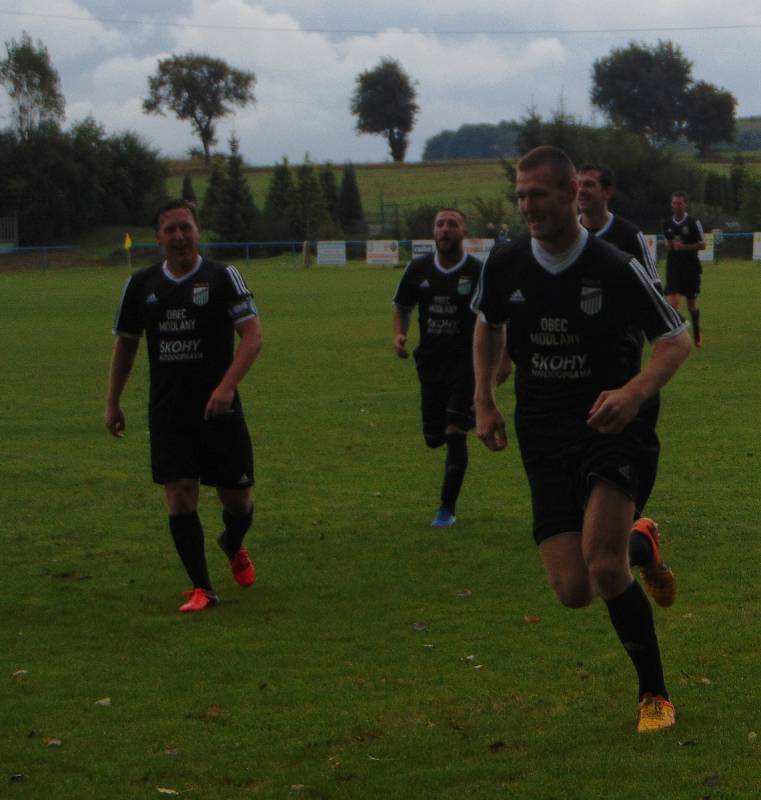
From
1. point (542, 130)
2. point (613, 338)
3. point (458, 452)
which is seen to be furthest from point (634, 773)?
point (542, 130)

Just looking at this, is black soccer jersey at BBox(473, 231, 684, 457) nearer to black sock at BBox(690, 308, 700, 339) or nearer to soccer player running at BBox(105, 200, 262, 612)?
soccer player running at BBox(105, 200, 262, 612)

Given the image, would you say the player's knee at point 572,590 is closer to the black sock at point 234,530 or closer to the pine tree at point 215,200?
the black sock at point 234,530

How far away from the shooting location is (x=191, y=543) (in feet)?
24.5

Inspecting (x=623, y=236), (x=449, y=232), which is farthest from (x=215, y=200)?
(x=623, y=236)

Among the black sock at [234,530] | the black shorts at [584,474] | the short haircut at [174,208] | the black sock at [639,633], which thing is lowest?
the black sock at [234,530]

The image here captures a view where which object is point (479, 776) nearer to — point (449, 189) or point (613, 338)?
point (613, 338)

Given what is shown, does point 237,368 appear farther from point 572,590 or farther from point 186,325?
point 572,590

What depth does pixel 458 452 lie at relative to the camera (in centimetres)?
946

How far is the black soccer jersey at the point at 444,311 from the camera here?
9.70 m

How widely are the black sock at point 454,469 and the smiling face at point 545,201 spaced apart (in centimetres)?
433

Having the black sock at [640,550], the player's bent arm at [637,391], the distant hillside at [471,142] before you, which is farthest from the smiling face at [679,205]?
the distant hillside at [471,142]

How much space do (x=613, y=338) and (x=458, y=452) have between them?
4245 millimetres

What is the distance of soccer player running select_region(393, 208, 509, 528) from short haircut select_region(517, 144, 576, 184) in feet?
13.8

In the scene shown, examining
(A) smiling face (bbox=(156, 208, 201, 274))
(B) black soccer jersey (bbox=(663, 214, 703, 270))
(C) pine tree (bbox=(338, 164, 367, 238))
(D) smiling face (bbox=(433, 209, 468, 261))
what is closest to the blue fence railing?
(C) pine tree (bbox=(338, 164, 367, 238))
